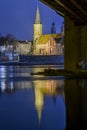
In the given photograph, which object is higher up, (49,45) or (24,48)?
(49,45)

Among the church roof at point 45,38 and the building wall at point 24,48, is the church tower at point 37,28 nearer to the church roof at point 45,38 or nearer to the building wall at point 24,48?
the church roof at point 45,38

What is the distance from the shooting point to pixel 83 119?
11555 mm

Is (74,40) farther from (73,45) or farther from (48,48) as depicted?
(48,48)

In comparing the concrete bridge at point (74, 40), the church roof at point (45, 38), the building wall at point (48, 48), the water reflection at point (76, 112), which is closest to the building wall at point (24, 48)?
the church roof at point (45, 38)

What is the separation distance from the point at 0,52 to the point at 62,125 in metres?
159

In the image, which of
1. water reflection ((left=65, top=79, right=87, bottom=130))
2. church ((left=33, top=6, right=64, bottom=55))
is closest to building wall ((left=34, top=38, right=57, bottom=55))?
church ((left=33, top=6, right=64, bottom=55))

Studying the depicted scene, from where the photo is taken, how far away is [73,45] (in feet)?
149

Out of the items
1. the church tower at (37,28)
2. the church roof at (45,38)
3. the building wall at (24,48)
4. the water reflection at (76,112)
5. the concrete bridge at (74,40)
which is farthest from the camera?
the church tower at (37,28)

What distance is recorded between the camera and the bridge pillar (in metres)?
45.1

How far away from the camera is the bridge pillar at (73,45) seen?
1774 inches

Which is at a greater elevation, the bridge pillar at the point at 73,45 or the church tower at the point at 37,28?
the church tower at the point at 37,28

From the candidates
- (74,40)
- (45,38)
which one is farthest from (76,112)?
(45,38)

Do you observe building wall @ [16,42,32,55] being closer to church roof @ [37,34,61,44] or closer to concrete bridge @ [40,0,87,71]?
church roof @ [37,34,61,44]

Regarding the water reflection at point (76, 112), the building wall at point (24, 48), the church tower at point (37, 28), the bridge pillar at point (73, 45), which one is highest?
A: the church tower at point (37, 28)
